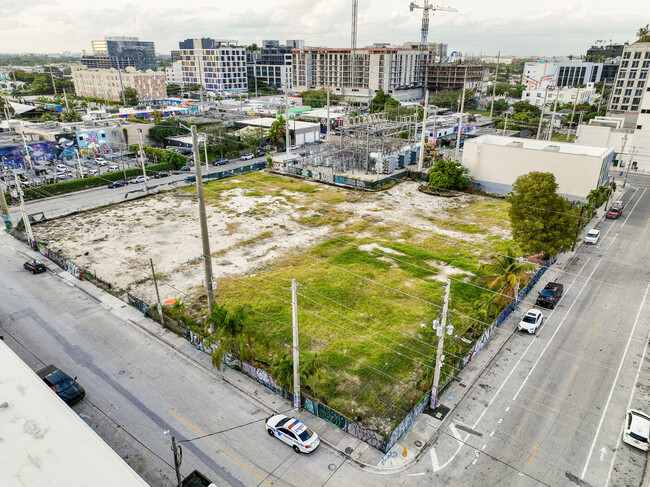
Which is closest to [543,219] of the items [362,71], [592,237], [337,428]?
[592,237]

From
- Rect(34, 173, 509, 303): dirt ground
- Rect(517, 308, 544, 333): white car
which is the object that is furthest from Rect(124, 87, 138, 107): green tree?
Rect(517, 308, 544, 333): white car

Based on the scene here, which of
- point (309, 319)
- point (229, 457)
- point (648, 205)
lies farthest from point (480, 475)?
point (648, 205)

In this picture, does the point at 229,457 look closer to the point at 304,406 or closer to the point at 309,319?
the point at 304,406

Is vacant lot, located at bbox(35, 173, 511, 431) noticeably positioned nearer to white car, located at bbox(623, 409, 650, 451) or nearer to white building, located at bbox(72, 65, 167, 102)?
white car, located at bbox(623, 409, 650, 451)

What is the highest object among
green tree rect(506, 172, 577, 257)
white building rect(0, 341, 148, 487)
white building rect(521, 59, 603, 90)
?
white building rect(521, 59, 603, 90)

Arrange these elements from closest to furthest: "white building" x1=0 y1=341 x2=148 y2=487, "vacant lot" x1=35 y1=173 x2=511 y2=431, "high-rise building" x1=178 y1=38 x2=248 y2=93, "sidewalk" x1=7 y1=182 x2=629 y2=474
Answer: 1. "white building" x1=0 y1=341 x2=148 y2=487
2. "sidewalk" x1=7 y1=182 x2=629 y2=474
3. "vacant lot" x1=35 y1=173 x2=511 y2=431
4. "high-rise building" x1=178 y1=38 x2=248 y2=93

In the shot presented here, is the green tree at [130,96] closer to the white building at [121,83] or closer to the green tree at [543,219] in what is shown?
the white building at [121,83]
